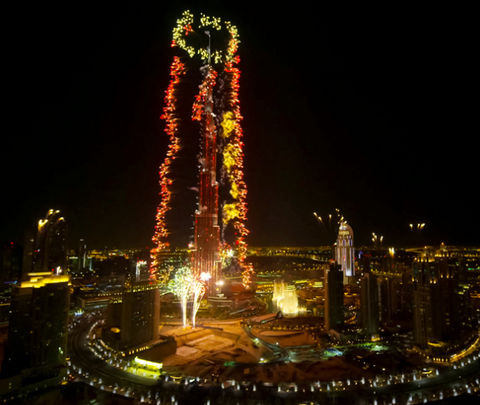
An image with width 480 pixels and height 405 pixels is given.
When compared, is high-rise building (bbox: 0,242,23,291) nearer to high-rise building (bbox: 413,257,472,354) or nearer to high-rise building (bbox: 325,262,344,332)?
high-rise building (bbox: 325,262,344,332)

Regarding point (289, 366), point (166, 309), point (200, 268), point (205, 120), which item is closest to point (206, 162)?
point (205, 120)

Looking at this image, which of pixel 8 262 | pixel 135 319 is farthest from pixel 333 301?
pixel 8 262

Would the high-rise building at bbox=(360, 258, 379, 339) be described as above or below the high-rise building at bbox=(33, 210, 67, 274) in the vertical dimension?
below

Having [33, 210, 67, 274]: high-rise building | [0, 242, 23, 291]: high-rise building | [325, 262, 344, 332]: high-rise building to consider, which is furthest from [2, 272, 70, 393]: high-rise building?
[0, 242, 23, 291]: high-rise building

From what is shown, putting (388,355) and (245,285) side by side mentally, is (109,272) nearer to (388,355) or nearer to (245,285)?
(245,285)

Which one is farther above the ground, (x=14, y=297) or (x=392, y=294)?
(x=14, y=297)

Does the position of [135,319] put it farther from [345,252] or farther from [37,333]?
[345,252]
